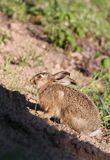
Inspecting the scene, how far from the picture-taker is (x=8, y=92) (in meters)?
9.18

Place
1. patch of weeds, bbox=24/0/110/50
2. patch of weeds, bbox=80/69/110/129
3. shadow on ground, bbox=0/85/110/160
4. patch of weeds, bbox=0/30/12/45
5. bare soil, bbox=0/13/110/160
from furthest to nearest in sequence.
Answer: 1. patch of weeds, bbox=24/0/110/50
2. patch of weeds, bbox=0/30/12/45
3. patch of weeds, bbox=80/69/110/129
4. bare soil, bbox=0/13/110/160
5. shadow on ground, bbox=0/85/110/160

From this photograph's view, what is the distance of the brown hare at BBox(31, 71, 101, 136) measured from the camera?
874 cm

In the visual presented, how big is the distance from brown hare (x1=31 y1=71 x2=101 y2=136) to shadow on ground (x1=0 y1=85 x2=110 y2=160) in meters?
A: 0.24

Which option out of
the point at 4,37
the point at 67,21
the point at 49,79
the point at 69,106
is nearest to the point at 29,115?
the point at 69,106

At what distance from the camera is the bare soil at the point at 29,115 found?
7.59 m

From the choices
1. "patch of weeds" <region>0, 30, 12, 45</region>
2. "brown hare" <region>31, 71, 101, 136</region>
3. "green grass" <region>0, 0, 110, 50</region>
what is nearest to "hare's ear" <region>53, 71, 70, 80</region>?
"brown hare" <region>31, 71, 101, 136</region>

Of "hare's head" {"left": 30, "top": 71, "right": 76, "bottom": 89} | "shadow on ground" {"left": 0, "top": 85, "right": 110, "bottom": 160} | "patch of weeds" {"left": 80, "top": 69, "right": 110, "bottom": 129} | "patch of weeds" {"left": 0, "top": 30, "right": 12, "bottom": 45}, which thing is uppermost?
"patch of weeds" {"left": 0, "top": 30, "right": 12, "bottom": 45}

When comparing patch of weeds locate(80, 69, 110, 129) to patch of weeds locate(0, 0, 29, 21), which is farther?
patch of weeds locate(0, 0, 29, 21)

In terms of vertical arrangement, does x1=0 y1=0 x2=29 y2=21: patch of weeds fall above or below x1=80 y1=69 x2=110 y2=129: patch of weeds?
above

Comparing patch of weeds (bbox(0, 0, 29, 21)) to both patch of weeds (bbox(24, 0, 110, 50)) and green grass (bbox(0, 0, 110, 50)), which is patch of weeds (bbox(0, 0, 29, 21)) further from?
patch of weeds (bbox(24, 0, 110, 50))

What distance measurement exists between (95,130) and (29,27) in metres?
4.30

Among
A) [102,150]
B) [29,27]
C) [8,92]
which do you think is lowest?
[102,150]

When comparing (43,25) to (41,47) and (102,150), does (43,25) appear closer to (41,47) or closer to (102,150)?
(41,47)

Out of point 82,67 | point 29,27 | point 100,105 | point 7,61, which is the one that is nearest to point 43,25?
point 29,27
